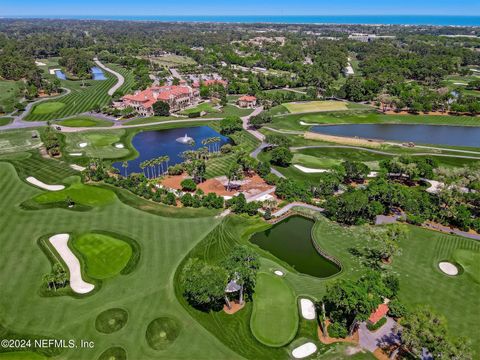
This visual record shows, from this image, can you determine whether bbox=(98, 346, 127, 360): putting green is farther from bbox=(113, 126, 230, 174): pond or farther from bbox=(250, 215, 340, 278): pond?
bbox=(113, 126, 230, 174): pond

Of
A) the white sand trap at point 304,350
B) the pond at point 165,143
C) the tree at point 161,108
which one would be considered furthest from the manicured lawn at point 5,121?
the white sand trap at point 304,350

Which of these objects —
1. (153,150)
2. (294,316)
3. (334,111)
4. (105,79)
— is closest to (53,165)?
(153,150)

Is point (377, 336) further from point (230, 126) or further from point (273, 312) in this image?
point (230, 126)

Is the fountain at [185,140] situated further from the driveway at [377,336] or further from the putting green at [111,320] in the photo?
the driveway at [377,336]

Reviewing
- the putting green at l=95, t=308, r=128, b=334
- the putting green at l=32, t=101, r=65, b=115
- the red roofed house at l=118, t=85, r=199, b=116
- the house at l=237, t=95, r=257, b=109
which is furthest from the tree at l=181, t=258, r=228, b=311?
the putting green at l=32, t=101, r=65, b=115

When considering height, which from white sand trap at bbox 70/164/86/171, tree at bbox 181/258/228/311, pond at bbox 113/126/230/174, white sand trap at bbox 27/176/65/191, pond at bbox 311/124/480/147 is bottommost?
pond at bbox 311/124/480/147

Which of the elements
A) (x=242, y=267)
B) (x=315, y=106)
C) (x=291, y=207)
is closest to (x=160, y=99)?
(x=315, y=106)

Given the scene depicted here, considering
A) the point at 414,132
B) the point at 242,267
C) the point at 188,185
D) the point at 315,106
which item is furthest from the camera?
the point at 315,106
